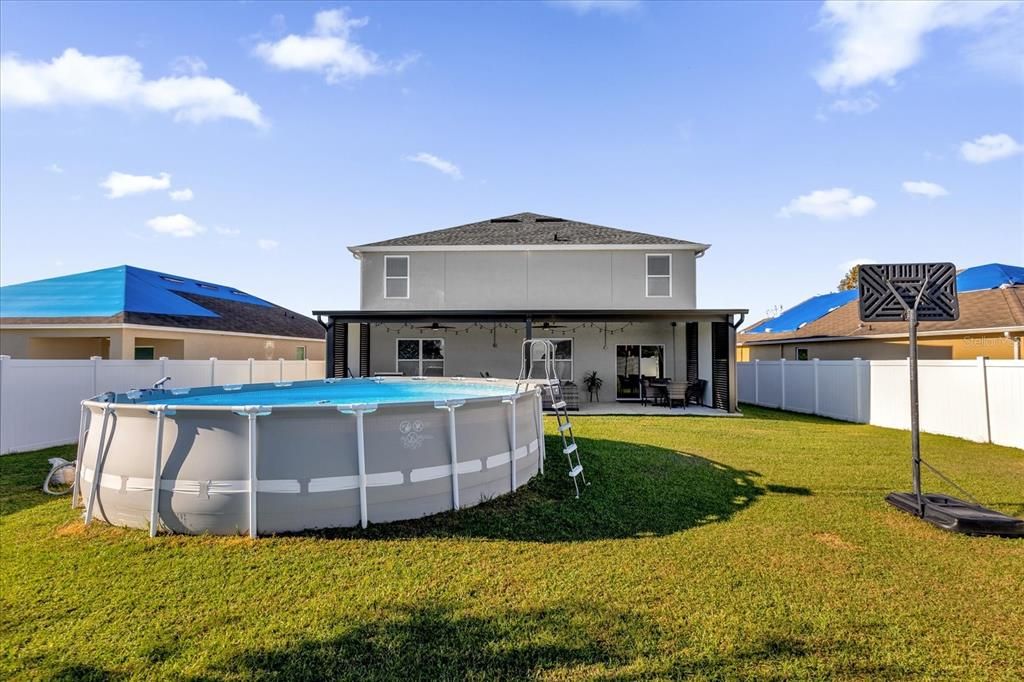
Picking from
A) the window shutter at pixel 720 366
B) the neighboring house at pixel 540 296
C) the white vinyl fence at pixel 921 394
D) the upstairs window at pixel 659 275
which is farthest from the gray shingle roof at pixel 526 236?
the white vinyl fence at pixel 921 394

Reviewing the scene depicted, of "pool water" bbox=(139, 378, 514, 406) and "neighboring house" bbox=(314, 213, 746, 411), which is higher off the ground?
"neighboring house" bbox=(314, 213, 746, 411)

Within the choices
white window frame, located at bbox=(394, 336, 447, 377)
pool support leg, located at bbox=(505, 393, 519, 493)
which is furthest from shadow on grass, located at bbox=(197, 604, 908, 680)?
white window frame, located at bbox=(394, 336, 447, 377)

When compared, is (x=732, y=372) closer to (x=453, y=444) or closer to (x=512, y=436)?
(x=512, y=436)

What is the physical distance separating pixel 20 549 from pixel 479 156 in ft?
43.9

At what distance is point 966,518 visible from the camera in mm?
4680

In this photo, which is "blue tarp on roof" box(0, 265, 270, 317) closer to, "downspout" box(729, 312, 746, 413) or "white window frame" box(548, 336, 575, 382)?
"white window frame" box(548, 336, 575, 382)

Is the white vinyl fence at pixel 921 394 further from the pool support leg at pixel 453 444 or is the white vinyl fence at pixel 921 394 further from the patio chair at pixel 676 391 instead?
the pool support leg at pixel 453 444

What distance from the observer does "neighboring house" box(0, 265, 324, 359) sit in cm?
1597

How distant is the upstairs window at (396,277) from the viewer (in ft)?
55.8

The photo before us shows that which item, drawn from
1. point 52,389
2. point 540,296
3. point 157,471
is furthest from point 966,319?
A: point 52,389

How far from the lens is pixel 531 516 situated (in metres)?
5.11

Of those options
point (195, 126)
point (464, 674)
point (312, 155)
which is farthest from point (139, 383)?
point (464, 674)

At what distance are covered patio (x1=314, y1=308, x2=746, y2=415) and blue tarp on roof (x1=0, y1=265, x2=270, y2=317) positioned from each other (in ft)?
26.7

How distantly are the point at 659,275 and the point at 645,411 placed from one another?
5509 millimetres
